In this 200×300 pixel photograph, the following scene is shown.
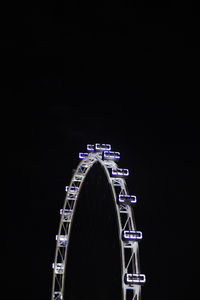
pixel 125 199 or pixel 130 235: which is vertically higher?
pixel 125 199

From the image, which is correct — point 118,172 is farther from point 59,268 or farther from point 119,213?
point 59,268

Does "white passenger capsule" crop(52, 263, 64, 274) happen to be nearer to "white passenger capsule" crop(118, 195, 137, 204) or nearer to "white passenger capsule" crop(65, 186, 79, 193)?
"white passenger capsule" crop(65, 186, 79, 193)

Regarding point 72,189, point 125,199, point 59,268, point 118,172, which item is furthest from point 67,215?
point 125,199

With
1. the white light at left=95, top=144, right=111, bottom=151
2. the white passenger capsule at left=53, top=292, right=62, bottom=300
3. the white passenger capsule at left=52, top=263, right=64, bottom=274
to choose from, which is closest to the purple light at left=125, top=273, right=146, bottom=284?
the white light at left=95, top=144, right=111, bottom=151

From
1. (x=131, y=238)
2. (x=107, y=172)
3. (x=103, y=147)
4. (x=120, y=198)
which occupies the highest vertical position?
(x=103, y=147)

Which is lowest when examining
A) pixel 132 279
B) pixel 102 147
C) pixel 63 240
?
pixel 132 279

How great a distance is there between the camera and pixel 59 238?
46.9 metres

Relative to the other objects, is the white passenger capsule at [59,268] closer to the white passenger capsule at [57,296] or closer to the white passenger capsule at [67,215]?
the white passenger capsule at [57,296]

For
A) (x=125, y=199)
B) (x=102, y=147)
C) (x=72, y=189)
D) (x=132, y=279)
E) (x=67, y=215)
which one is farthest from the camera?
(x=72, y=189)

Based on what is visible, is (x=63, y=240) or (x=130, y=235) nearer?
(x=130, y=235)

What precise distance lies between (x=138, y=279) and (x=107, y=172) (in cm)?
1044

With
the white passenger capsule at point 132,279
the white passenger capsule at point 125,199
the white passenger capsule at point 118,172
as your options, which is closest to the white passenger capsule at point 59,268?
the white passenger capsule at point 118,172

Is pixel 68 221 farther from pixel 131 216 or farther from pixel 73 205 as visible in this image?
pixel 131 216
